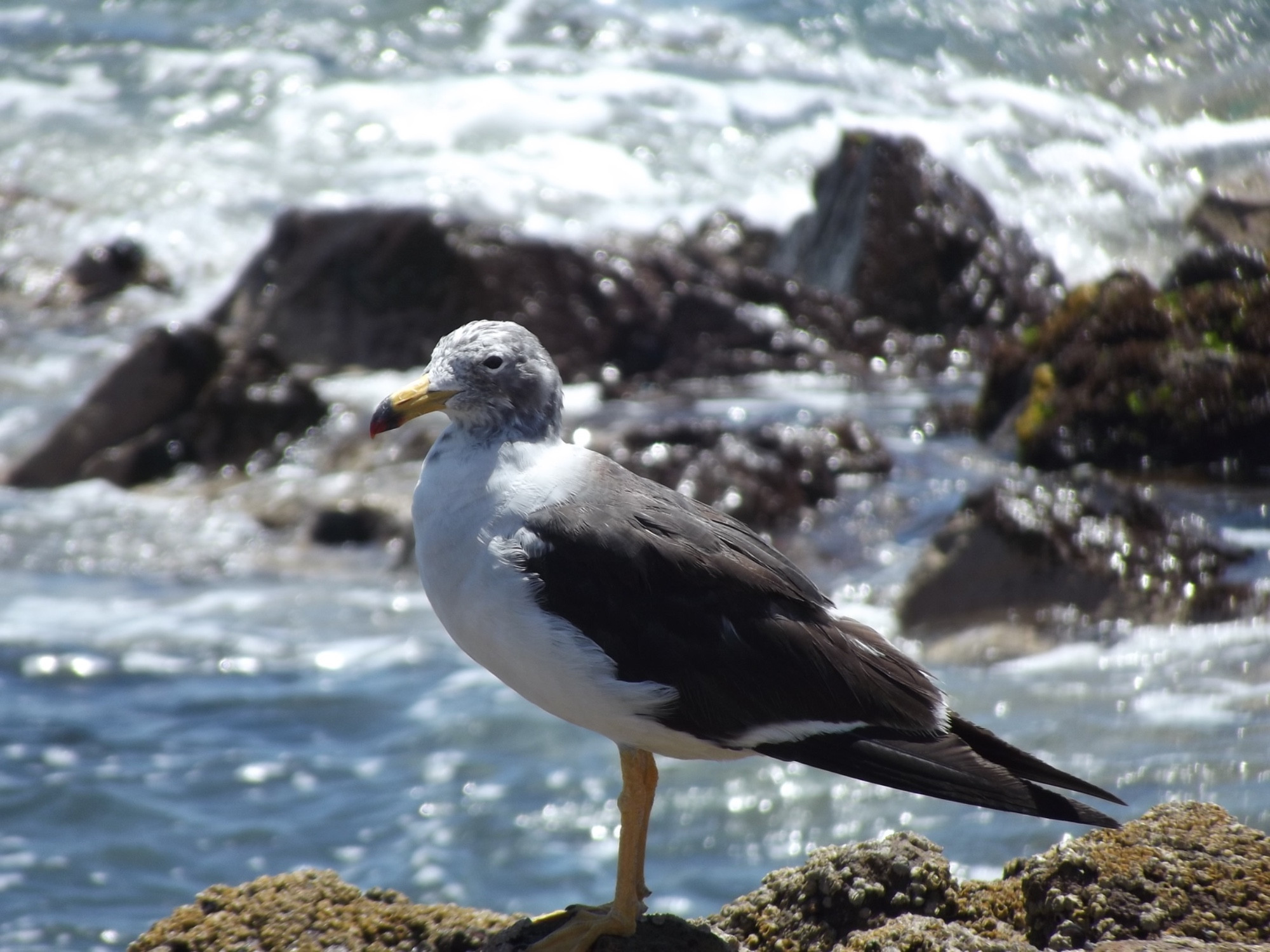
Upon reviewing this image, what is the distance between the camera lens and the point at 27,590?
845 cm

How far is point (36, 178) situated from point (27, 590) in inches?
467

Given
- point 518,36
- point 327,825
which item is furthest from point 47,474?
point 518,36

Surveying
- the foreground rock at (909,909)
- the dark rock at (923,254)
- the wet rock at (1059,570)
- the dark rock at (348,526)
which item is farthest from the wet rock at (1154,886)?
the dark rock at (923,254)

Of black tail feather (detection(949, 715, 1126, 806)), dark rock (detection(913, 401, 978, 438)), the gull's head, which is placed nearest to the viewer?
black tail feather (detection(949, 715, 1126, 806))

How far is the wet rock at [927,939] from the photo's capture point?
2.88 m

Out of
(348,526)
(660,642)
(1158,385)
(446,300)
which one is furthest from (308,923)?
(446,300)

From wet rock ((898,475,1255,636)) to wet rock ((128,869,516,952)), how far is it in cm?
396

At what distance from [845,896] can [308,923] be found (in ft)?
4.46

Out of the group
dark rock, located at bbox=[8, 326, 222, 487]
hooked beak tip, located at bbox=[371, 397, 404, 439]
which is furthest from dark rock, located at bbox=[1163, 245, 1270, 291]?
hooked beak tip, located at bbox=[371, 397, 404, 439]

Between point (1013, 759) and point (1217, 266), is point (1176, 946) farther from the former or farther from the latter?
point (1217, 266)

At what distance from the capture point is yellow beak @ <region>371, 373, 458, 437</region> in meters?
3.52

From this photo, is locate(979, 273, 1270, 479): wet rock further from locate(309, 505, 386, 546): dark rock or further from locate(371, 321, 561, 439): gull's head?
locate(371, 321, 561, 439): gull's head

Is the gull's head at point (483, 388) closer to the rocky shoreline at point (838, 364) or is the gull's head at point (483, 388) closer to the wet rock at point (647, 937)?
the wet rock at point (647, 937)

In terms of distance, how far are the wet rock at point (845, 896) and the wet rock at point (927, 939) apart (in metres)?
0.19
